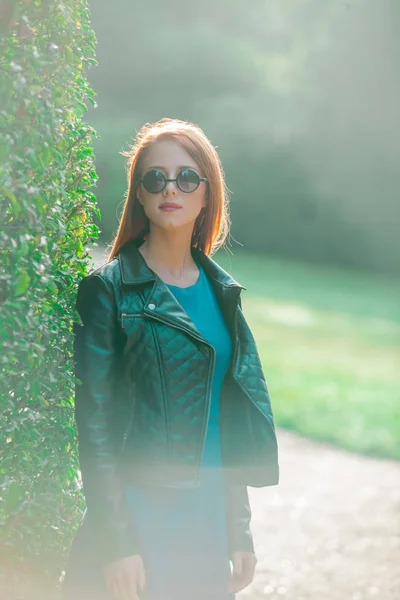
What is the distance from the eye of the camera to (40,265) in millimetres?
2129

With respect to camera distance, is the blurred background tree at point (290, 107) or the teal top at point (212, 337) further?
the blurred background tree at point (290, 107)

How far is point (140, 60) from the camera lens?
18109 mm

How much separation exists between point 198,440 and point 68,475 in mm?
598

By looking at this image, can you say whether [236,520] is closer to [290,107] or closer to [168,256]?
[168,256]

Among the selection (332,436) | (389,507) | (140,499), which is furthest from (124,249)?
(332,436)

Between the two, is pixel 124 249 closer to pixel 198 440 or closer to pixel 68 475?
pixel 198 440

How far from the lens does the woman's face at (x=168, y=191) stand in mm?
2375

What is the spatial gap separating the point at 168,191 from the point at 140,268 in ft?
→ 0.90

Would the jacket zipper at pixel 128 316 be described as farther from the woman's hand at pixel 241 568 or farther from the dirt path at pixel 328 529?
the dirt path at pixel 328 529

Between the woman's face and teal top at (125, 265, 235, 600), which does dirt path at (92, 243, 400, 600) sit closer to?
teal top at (125, 265, 235, 600)

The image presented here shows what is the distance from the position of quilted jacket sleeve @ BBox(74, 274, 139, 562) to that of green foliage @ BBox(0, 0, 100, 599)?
0.55ft

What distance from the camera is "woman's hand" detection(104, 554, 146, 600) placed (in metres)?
2.07

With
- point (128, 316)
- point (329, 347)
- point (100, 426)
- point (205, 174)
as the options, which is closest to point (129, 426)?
point (100, 426)

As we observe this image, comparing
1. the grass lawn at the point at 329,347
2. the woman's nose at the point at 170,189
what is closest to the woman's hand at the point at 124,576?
the woman's nose at the point at 170,189
